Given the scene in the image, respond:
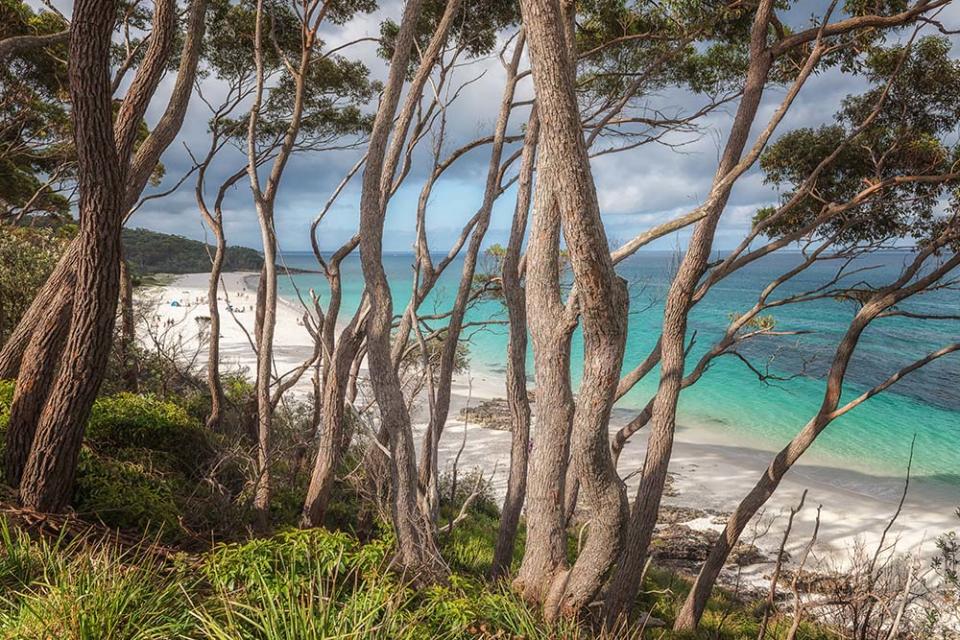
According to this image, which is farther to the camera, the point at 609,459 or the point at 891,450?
the point at 891,450

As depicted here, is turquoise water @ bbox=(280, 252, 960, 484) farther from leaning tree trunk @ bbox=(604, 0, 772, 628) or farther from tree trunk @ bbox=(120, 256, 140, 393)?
tree trunk @ bbox=(120, 256, 140, 393)

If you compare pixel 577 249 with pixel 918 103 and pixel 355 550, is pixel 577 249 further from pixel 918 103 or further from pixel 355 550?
pixel 918 103

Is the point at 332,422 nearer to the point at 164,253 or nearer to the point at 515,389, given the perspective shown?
the point at 515,389

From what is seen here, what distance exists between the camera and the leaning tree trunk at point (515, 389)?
4.65 m

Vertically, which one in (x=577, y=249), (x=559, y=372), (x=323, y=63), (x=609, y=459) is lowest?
(x=609, y=459)

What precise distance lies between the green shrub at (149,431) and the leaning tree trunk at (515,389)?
285cm

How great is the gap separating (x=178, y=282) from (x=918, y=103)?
150 feet

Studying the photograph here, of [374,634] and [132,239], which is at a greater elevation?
[132,239]

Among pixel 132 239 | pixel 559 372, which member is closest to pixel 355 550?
pixel 559 372

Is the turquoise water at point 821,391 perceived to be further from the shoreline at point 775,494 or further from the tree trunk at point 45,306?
the tree trunk at point 45,306

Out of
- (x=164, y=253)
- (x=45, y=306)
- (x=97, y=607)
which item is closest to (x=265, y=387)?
(x=45, y=306)

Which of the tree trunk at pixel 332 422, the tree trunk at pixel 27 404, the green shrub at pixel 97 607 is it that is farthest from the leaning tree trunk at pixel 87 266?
the tree trunk at pixel 332 422

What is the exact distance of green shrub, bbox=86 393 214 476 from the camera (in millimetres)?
5398

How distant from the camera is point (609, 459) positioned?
10.7 feet
